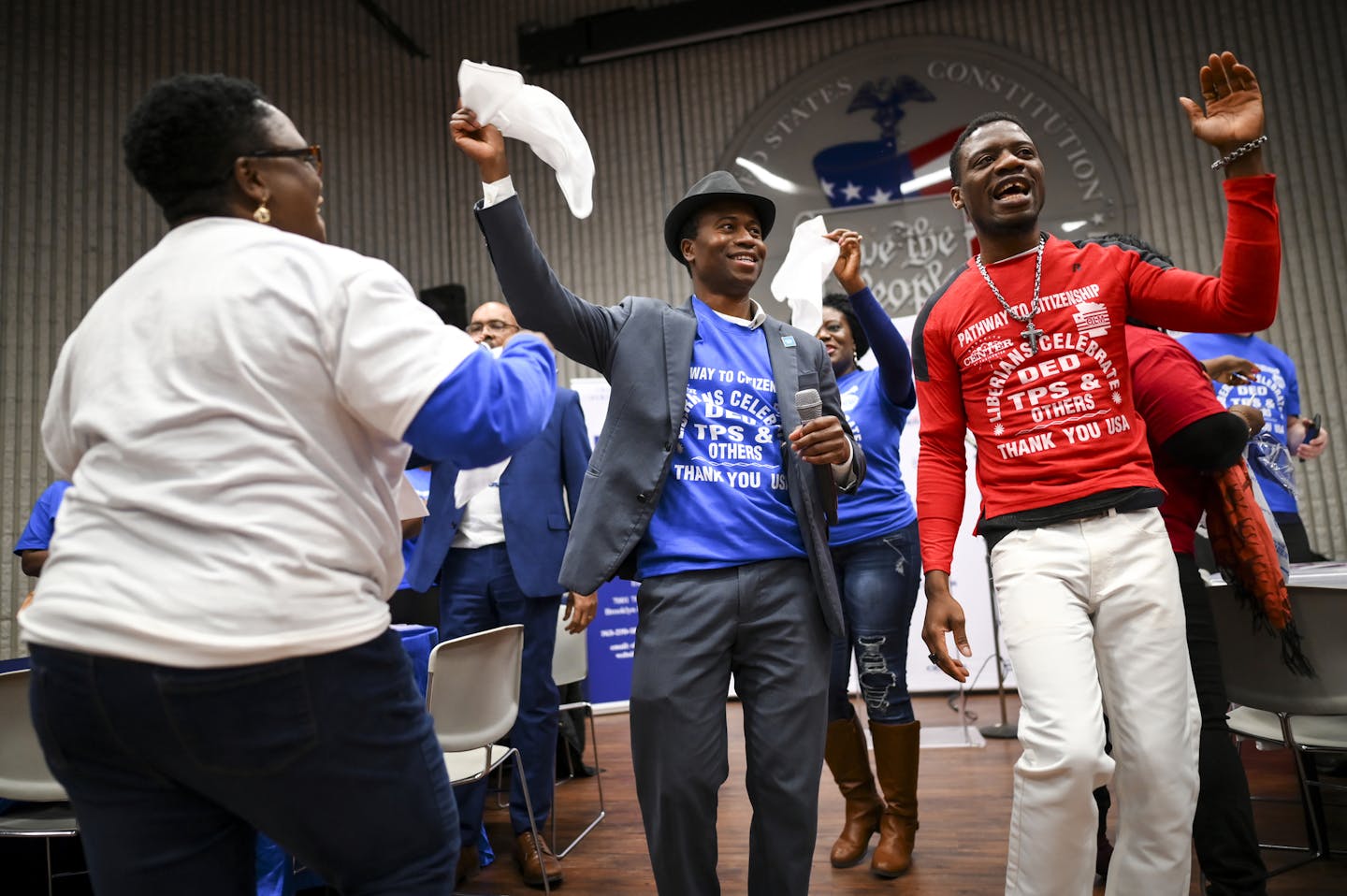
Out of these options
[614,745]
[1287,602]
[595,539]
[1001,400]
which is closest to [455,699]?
[595,539]

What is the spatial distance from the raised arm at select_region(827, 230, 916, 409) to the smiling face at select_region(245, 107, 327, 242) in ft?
4.91

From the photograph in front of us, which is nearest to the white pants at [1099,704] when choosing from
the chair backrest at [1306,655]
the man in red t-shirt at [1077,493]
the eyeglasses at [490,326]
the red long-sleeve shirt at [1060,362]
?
the man in red t-shirt at [1077,493]

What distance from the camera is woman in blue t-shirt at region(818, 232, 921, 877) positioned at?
290cm

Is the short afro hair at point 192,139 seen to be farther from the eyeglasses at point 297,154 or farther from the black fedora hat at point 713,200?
the black fedora hat at point 713,200

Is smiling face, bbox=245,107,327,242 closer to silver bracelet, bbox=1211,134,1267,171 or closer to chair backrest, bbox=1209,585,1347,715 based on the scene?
silver bracelet, bbox=1211,134,1267,171

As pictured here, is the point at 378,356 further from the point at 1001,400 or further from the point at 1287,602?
the point at 1287,602

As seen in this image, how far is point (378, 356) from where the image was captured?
1100 mm

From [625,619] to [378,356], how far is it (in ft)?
18.1

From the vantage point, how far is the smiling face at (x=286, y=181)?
1.25 metres

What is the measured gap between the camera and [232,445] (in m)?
1.06

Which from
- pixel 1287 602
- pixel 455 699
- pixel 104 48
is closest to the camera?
pixel 1287 602

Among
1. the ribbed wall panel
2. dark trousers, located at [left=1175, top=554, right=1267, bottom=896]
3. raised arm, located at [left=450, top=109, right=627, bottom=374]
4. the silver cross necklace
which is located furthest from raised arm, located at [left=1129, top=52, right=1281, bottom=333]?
the ribbed wall panel

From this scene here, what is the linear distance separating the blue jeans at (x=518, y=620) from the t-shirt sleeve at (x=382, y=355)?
2.31 m

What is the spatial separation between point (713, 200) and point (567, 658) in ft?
7.62
